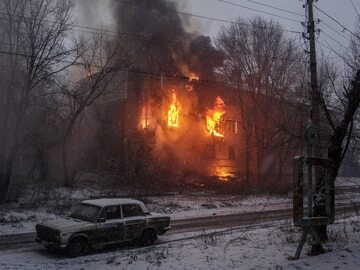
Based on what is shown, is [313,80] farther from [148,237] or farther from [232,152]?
[232,152]

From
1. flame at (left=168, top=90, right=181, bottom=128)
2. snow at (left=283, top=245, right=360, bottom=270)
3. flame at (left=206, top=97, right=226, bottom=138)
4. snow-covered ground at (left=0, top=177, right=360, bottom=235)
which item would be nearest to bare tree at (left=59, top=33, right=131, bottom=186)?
snow-covered ground at (left=0, top=177, right=360, bottom=235)

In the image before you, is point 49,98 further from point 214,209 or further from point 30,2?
point 214,209

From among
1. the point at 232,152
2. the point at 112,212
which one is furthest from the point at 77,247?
the point at 232,152

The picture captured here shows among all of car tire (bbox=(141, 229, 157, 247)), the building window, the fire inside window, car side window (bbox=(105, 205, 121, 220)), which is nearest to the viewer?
car side window (bbox=(105, 205, 121, 220))

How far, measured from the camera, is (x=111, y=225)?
534 inches

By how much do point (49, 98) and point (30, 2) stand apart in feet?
21.6

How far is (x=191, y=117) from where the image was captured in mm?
44812

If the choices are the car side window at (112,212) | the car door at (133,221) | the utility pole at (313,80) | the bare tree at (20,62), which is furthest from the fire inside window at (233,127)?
Answer: the car side window at (112,212)

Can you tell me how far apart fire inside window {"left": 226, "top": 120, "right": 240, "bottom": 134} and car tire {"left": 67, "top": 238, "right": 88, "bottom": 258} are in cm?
3766

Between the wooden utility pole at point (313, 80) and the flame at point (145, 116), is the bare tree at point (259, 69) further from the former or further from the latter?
the wooden utility pole at point (313, 80)

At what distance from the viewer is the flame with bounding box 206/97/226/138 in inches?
1778

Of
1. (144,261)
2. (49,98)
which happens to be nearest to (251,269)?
(144,261)

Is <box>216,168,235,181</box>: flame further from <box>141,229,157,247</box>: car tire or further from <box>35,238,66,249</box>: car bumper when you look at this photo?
<box>35,238,66,249</box>: car bumper

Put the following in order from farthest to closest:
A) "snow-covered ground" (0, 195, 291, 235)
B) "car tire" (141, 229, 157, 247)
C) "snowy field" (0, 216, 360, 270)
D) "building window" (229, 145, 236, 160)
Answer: "building window" (229, 145, 236, 160) < "snow-covered ground" (0, 195, 291, 235) < "car tire" (141, 229, 157, 247) < "snowy field" (0, 216, 360, 270)
